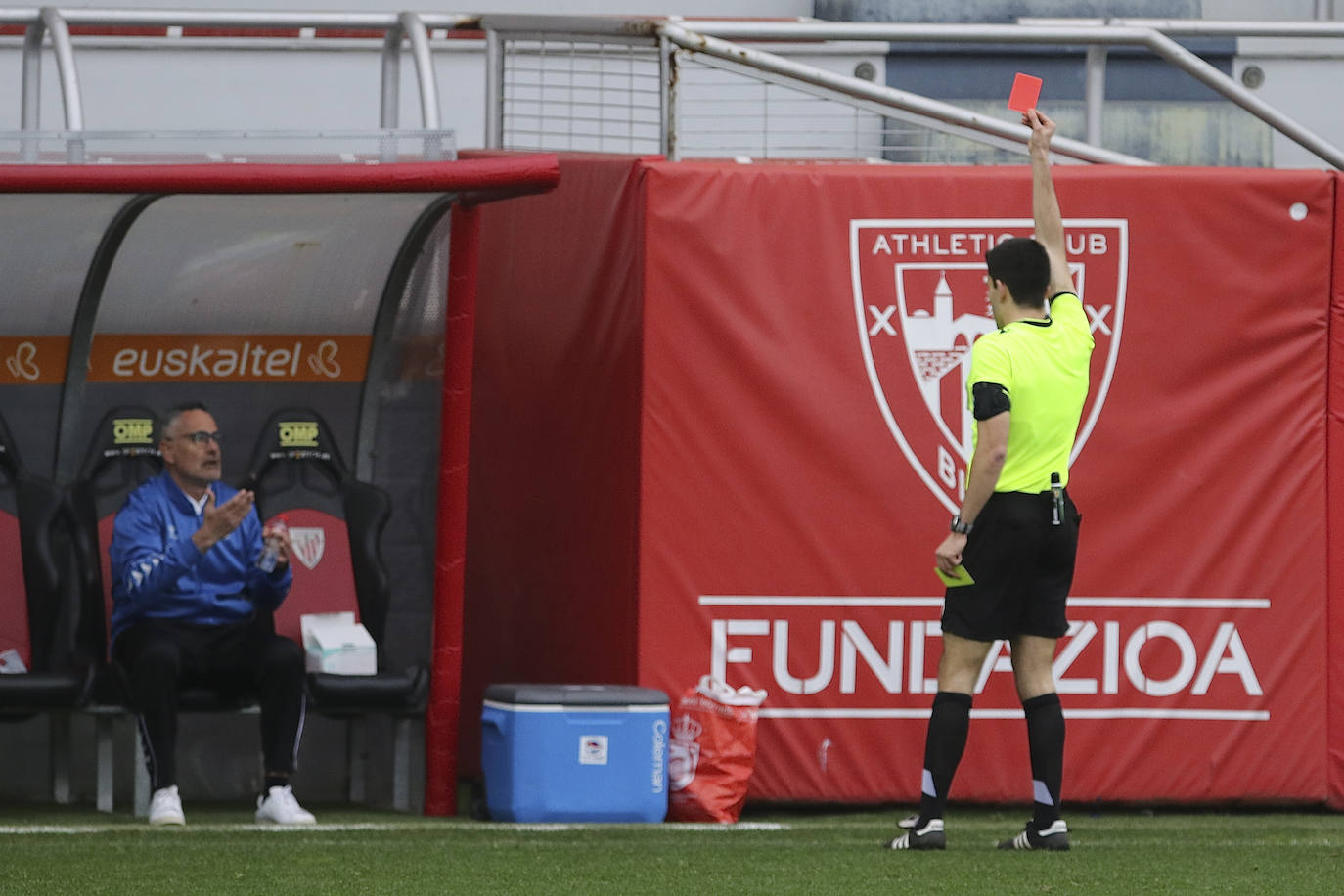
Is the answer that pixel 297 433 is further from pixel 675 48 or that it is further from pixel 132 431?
pixel 675 48

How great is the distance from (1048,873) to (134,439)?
3654 millimetres

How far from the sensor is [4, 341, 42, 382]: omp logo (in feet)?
25.0

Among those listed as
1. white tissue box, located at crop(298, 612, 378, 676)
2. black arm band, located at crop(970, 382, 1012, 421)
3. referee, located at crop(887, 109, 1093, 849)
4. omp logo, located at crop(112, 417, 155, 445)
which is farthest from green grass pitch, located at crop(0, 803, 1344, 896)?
omp logo, located at crop(112, 417, 155, 445)

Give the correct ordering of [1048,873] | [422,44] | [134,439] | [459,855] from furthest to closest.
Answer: [134,439] < [422,44] < [459,855] < [1048,873]

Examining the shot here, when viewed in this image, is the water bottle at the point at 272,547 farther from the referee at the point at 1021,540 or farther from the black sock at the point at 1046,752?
the black sock at the point at 1046,752

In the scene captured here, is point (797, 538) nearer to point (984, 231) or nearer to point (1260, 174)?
point (984, 231)

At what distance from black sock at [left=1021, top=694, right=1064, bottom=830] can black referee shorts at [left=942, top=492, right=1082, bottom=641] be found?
0.19 m

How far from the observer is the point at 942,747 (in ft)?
18.7

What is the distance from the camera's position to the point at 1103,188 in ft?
23.9

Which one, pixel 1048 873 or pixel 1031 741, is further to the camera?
pixel 1031 741

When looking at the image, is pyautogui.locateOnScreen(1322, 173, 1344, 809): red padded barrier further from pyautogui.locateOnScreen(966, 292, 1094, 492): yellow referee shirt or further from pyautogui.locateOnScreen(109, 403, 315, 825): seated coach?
pyautogui.locateOnScreen(109, 403, 315, 825): seated coach

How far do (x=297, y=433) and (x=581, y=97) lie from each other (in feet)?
7.98

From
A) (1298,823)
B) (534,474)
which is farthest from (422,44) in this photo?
(1298,823)

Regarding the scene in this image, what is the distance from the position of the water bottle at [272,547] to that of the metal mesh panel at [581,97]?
6.05 feet
